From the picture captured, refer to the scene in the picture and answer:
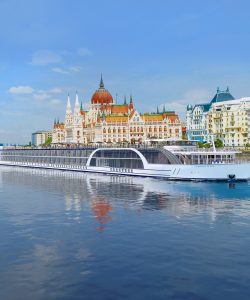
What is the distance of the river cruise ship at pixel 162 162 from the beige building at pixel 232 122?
80466 millimetres

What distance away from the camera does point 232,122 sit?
16300 cm

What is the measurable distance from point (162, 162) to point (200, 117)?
113635 millimetres

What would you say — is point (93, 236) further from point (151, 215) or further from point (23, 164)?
point (23, 164)

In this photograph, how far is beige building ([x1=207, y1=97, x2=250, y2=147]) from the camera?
16025cm

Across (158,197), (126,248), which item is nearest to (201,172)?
(158,197)

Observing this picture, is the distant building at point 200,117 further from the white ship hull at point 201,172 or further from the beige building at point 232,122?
the white ship hull at point 201,172

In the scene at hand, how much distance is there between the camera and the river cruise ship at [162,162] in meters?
67.4

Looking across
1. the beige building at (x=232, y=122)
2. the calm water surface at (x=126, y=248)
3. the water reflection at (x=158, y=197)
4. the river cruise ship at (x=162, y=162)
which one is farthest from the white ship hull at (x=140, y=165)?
the beige building at (x=232, y=122)

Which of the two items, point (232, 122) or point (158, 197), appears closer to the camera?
point (158, 197)

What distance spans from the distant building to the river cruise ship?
8930 centimetres

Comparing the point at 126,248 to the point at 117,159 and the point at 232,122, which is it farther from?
the point at 232,122

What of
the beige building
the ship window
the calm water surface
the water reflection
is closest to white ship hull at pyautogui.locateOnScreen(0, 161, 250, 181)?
the water reflection

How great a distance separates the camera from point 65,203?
4684 centimetres

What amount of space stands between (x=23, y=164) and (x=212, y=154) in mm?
72637
